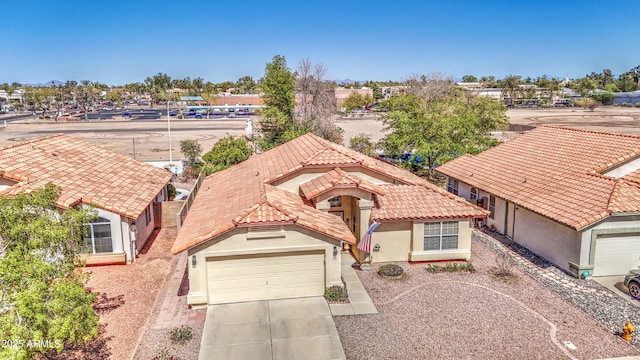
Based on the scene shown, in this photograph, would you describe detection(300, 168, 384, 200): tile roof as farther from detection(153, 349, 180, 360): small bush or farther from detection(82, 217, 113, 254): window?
detection(82, 217, 113, 254): window

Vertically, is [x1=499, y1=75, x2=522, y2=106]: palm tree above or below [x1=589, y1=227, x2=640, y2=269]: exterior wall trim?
above

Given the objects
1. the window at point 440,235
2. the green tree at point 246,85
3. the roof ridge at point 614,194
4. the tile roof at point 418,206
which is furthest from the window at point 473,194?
the green tree at point 246,85

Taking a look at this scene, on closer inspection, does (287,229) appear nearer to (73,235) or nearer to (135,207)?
(73,235)

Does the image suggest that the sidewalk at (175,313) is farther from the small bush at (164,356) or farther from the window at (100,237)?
the window at (100,237)

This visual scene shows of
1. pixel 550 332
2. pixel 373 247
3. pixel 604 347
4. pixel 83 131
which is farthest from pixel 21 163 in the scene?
pixel 83 131

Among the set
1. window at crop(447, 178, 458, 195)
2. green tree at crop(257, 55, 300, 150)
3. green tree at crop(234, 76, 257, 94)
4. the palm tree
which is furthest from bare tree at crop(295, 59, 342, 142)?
green tree at crop(234, 76, 257, 94)
